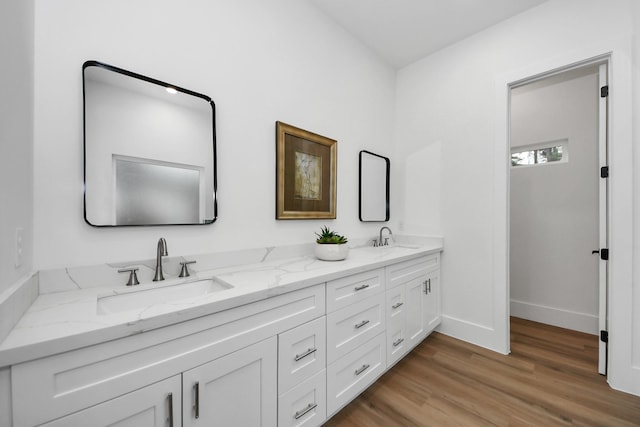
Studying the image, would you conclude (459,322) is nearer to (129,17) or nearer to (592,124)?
(592,124)

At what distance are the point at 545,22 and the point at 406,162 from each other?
1.55 metres

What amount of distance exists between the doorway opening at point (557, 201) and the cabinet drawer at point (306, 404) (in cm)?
275

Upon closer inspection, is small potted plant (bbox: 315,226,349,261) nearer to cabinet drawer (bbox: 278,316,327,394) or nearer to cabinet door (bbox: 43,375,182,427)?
cabinet drawer (bbox: 278,316,327,394)

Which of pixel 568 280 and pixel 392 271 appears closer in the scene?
pixel 392 271

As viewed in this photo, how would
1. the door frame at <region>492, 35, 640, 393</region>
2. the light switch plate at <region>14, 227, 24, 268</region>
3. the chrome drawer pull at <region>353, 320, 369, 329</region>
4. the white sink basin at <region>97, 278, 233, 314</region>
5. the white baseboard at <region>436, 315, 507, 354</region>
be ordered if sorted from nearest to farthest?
the light switch plate at <region>14, 227, 24, 268</region> → the white sink basin at <region>97, 278, 233, 314</region> → the chrome drawer pull at <region>353, 320, 369, 329</region> → the door frame at <region>492, 35, 640, 393</region> → the white baseboard at <region>436, 315, 507, 354</region>

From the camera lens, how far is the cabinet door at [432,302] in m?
2.42

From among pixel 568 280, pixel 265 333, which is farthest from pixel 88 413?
pixel 568 280

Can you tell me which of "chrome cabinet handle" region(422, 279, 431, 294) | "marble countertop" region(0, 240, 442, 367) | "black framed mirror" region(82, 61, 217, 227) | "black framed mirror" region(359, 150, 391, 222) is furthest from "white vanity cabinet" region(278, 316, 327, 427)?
"black framed mirror" region(359, 150, 391, 222)

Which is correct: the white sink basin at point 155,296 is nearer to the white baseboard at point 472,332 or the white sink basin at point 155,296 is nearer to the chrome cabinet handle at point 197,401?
the chrome cabinet handle at point 197,401

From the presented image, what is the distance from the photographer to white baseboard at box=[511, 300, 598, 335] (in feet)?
8.77

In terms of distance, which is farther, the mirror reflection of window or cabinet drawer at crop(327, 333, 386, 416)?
cabinet drawer at crop(327, 333, 386, 416)

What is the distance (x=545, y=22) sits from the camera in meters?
2.15

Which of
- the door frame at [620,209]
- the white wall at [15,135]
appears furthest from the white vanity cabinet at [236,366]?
the door frame at [620,209]

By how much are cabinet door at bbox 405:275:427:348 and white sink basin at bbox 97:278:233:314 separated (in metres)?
1.49
